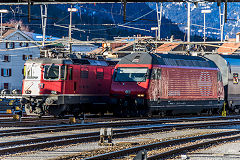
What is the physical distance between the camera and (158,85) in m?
30.8

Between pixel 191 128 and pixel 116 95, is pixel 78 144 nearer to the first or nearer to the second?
pixel 191 128

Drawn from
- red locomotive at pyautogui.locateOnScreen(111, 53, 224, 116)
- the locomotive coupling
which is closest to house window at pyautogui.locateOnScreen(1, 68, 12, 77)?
red locomotive at pyautogui.locateOnScreen(111, 53, 224, 116)

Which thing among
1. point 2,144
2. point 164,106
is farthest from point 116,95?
point 2,144

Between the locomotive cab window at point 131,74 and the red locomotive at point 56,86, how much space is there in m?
1.90

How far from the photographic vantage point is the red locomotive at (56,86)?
29.5 m

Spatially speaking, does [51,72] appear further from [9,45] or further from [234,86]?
[9,45]

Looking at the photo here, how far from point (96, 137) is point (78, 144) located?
60.1 inches

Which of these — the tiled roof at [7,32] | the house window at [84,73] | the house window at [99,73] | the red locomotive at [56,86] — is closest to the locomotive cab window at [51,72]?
the red locomotive at [56,86]

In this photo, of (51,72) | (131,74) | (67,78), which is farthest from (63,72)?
(131,74)

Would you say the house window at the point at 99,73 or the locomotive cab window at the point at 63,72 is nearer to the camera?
the locomotive cab window at the point at 63,72

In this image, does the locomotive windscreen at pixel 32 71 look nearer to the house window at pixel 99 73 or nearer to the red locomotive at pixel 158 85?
the house window at pixel 99 73

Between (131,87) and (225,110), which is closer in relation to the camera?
(131,87)

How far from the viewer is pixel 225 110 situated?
38969 millimetres

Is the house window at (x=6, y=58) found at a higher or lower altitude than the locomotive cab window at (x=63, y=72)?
higher
